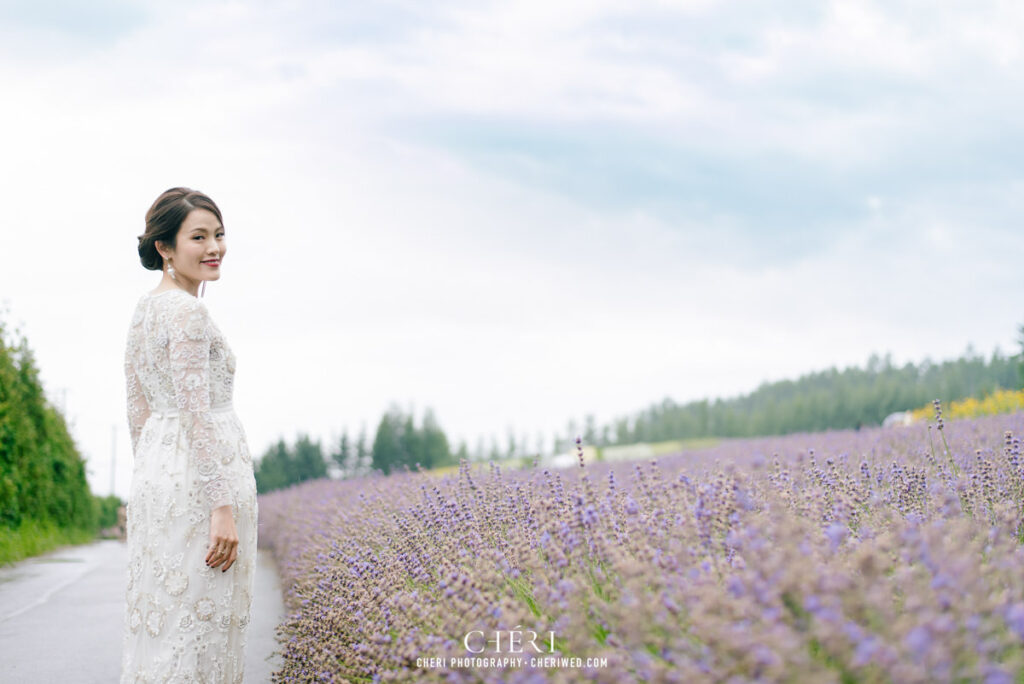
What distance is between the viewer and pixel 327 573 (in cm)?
475

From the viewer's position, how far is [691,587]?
72.6 inches

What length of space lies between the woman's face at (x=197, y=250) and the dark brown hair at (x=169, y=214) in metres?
0.03

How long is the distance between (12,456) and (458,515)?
1037 cm

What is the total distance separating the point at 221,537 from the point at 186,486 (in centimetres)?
27

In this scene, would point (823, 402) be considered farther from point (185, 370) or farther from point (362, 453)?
point (185, 370)

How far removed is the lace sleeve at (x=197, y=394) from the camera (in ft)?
9.84

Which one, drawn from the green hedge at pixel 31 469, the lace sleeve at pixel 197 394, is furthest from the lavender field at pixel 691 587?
the green hedge at pixel 31 469

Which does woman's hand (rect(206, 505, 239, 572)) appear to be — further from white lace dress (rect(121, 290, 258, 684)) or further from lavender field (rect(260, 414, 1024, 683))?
lavender field (rect(260, 414, 1024, 683))

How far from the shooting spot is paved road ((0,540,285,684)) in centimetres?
482

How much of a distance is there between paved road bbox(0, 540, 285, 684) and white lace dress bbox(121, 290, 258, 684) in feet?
4.40

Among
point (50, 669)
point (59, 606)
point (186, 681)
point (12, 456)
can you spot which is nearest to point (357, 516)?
point (50, 669)

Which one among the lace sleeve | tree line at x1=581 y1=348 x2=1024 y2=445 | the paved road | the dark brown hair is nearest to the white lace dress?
the lace sleeve

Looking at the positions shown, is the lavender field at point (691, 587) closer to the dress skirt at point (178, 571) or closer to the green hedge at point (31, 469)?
the dress skirt at point (178, 571)

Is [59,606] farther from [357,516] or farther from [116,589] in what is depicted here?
[357,516]
